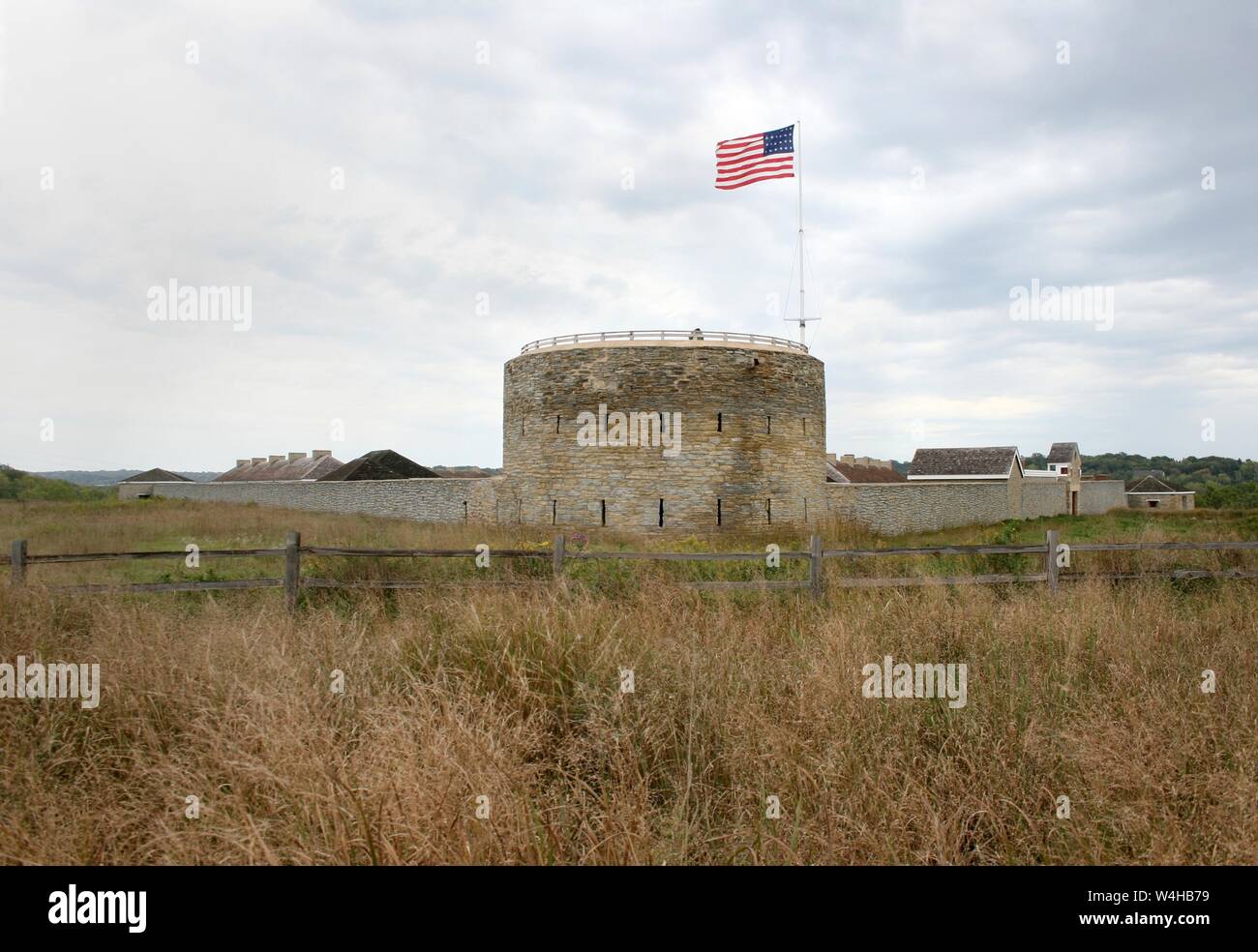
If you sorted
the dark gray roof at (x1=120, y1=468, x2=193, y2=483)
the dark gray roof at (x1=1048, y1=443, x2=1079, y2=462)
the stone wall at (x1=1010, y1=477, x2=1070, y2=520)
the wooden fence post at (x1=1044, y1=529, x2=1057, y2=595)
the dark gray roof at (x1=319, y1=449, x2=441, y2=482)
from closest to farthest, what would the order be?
the wooden fence post at (x1=1044, y1=529, x2=1057, y2=595), the stone wall at (x1=1010, y1=477, x2=1070, y2=520), the dark gray roof at (x1=319, y1=449, x2=441, y2=482), the dark gray roof at (x1=1048, y1=443, x2=1079, y2=462), the dark gray roof at (x1=120, y1=468, x2=193, y2=483)

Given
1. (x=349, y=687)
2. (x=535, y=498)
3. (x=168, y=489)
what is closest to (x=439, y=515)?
(x=535, y=498)

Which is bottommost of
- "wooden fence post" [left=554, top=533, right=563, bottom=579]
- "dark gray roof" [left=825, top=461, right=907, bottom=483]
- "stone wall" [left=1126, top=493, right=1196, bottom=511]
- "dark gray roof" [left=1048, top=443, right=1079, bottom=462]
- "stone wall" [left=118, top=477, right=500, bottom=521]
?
"stone wall" [left=1126, top=493, right=1196, bottom=511]

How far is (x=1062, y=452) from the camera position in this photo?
51125 mm

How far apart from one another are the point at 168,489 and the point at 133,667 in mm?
63052

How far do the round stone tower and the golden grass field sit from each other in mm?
15645

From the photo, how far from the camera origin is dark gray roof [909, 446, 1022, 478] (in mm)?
42469

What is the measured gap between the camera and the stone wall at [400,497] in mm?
25797

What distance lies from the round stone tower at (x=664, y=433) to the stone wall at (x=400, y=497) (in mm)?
3519

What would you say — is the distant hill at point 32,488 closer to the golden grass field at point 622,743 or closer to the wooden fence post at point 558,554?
the wooden fence post at point 558,554

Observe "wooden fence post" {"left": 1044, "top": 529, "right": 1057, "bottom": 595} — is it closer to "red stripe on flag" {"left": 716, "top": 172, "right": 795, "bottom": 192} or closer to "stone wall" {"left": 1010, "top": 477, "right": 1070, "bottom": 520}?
"red stripe on flag" {"left": 716, "top": 172, "right": 795, "bottom": 192}

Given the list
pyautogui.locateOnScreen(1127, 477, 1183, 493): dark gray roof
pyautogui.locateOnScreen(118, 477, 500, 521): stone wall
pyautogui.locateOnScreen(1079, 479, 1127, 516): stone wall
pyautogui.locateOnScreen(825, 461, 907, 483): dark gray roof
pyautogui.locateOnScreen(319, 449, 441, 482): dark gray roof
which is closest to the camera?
pyautogui.locateOnScreen(118, 477, 500, 521): stone wall

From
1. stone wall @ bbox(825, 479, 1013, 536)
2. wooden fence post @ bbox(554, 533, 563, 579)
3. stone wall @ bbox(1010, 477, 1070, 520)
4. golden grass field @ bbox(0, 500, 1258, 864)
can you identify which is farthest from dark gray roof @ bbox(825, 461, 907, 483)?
golden grass field @ bbox(0, 500, 1258, 864)

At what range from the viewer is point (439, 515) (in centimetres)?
2761
